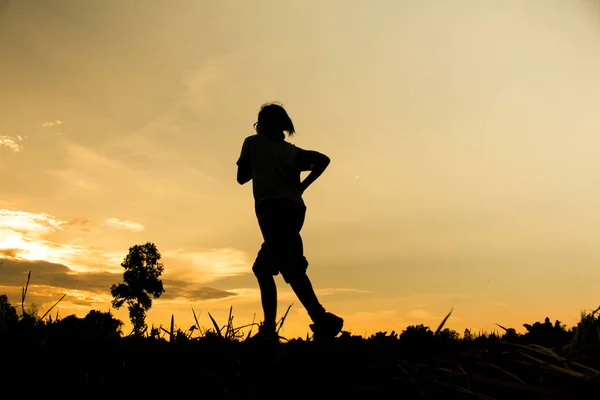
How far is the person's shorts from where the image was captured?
6543 millimetres

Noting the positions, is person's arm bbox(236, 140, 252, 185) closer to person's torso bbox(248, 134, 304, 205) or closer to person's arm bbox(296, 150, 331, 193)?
person's torso bbox(248, 134, 304, 205)

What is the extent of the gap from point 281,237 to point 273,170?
90 cm

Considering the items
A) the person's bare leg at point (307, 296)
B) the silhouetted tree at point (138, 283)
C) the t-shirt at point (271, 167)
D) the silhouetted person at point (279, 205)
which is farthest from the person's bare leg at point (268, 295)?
the silhouetted tree at point (138, 283)

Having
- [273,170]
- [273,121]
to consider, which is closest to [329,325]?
[273,170]

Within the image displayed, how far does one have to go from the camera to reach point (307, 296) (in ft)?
21.0

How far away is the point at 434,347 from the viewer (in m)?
3.96

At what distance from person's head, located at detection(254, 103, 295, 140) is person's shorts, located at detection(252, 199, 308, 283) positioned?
1182mm

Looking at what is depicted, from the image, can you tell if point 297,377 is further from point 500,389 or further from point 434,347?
point 434,347

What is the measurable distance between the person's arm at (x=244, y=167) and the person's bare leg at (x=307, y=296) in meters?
1.69

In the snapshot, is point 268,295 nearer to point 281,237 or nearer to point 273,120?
point 281,237

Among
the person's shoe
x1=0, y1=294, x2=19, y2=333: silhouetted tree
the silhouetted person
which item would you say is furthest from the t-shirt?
x1=0, y1=294, x2=19, y2=333: silhouetted tree

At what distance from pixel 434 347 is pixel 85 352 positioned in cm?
251

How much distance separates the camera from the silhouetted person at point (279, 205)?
21.2 feet

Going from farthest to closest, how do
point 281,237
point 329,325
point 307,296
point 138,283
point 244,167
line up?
1. point 138,283
2. point 244,167
3. point 281,237
4. point 307,296
5. point 329,325
